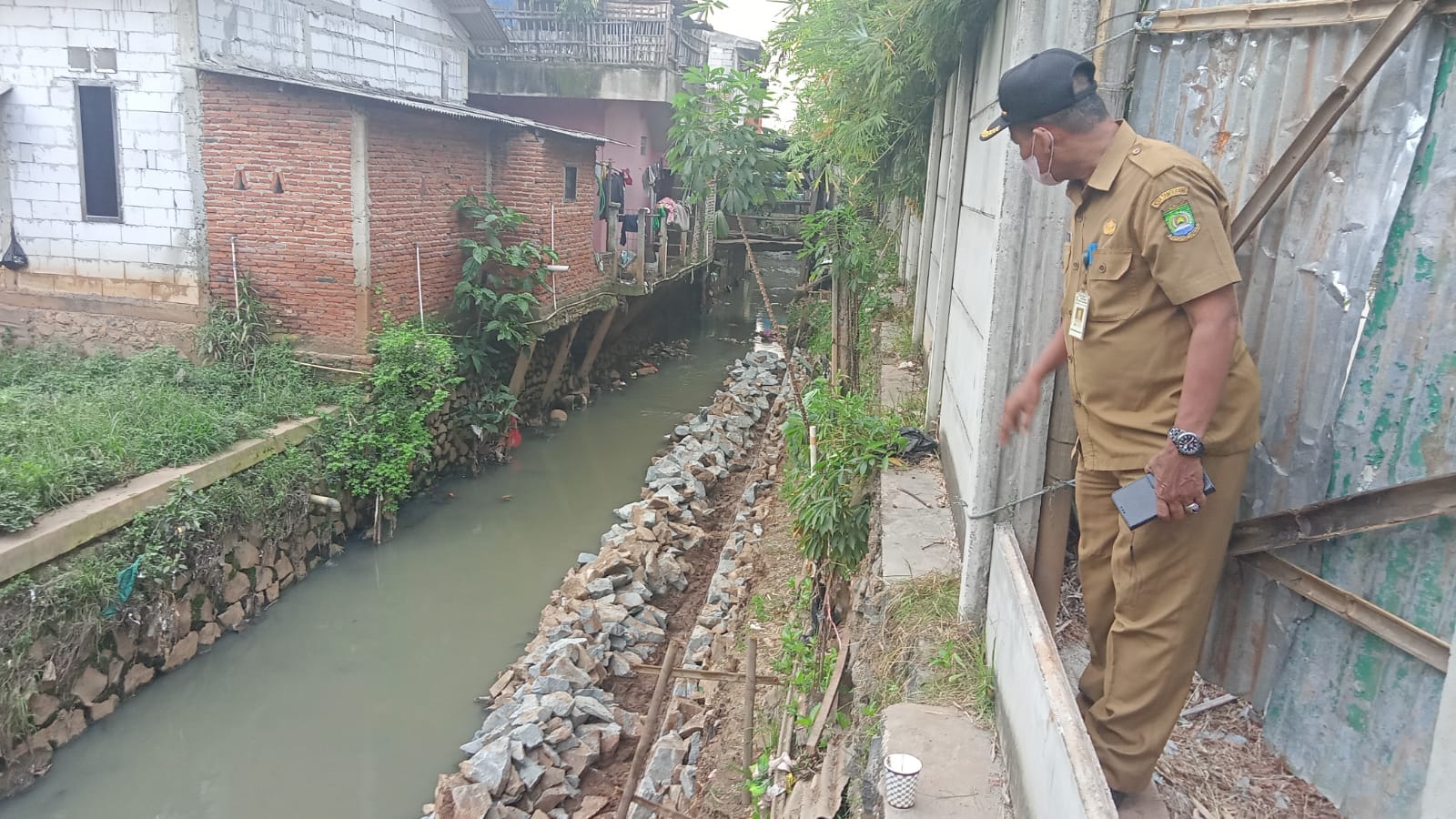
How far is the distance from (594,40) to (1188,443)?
16187 millimetres

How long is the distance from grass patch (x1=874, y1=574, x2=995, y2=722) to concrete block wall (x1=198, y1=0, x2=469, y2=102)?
8782mm

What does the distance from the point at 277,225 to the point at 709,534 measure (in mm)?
5020

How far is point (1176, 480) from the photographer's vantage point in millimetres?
1862

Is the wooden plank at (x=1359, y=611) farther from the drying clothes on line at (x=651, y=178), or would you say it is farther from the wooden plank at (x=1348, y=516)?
the drying clothes on line at (x=651, y=178)

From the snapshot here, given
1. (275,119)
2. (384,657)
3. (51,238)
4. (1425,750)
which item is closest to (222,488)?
(384,657)

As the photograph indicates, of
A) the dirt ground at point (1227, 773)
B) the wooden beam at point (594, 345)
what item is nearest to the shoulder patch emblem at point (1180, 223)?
the dirt ground at point (1227, 773)

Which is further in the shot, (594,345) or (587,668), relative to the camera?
(594,345)

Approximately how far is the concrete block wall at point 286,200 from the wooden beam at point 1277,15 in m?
7.85

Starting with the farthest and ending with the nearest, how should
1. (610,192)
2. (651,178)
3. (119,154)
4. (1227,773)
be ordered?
(651,178) < (610,192) < (119,154) < (1227,773)

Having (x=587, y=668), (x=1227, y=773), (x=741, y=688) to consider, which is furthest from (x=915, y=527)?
(x=587, y=668)

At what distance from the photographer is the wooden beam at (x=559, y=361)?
41.9 feet

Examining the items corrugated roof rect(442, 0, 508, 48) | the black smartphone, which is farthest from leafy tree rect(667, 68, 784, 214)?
corrugated roof rect(442, 0, 508, 48)

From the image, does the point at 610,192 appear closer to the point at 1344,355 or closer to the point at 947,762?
the point at 947,762

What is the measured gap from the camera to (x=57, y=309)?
29.5ft
